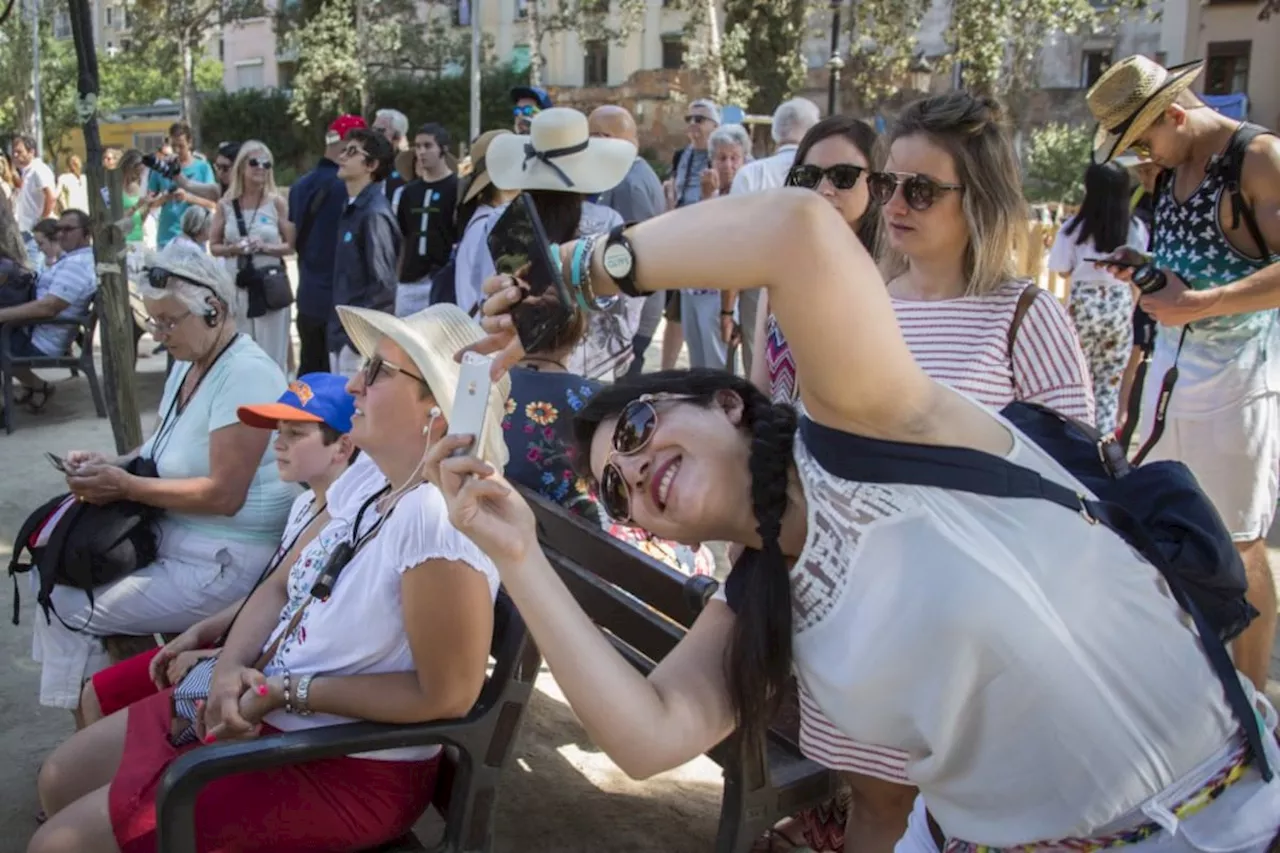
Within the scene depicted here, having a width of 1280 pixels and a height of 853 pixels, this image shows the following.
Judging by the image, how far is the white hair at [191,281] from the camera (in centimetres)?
366

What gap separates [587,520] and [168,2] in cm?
4205

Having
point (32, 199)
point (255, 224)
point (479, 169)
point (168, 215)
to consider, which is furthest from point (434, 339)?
point (32, 199)

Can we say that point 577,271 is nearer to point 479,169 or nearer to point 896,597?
point 896,597

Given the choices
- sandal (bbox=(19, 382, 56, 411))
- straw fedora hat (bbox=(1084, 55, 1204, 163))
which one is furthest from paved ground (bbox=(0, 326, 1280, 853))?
sandal (bbox=(19, 382, 56, 411))

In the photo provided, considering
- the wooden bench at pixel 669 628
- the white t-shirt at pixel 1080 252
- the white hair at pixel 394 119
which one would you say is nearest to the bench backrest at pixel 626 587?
the wooden bench at pixel 669 628

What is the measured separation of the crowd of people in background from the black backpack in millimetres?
46

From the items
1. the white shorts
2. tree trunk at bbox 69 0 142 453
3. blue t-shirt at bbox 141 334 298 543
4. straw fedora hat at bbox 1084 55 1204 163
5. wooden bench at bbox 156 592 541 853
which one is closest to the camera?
wooden bench at bbox 156 592 541 853

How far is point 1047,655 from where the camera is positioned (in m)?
1.30

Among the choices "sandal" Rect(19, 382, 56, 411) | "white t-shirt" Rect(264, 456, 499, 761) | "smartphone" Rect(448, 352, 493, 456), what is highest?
"smartphone" Rect(448, 352, 493, 456)

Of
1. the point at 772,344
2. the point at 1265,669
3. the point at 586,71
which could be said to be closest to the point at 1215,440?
the point at 1265,669

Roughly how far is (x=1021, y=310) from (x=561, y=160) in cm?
245

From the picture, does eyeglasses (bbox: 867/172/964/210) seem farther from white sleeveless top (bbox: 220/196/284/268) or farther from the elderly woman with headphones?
white sleeveless top (bbox: 220/196/284/268)

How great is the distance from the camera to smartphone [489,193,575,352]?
4.65 ft

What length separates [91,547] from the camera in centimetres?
329
